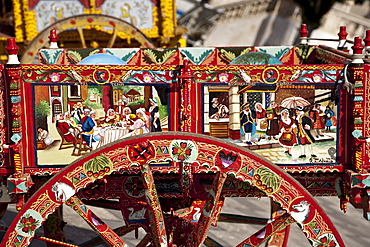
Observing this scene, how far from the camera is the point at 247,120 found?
4559mm

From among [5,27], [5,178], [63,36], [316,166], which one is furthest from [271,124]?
[5,27]

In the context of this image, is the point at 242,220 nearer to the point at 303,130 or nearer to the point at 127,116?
the point at 303,130

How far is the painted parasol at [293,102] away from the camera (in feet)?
14.9

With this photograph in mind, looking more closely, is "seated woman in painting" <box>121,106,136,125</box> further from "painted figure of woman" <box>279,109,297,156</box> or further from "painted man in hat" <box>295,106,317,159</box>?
"painted man in hat" <box>295,106,317,159</box>

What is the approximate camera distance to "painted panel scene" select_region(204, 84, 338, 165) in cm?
454

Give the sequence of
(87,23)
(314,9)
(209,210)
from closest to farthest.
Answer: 1. (209,210)
2. (87,23)
3. (314,9)

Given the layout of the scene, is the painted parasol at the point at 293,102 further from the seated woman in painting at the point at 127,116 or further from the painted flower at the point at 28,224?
the painted flower at the point at 28,224

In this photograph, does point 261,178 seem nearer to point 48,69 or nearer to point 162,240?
point 162,240

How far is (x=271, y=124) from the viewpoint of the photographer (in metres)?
4.55

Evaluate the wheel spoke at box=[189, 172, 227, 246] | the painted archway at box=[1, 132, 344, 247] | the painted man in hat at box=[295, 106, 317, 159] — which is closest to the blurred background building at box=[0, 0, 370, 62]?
the painted man in hat at box=[295, 106, 317, 159]

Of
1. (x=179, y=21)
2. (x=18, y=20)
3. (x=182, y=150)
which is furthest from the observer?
(x=179, y=21)

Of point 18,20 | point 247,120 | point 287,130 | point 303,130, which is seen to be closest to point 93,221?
point 247,120

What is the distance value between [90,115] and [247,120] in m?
1.09

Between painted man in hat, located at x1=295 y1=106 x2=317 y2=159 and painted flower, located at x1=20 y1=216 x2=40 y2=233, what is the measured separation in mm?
1873
